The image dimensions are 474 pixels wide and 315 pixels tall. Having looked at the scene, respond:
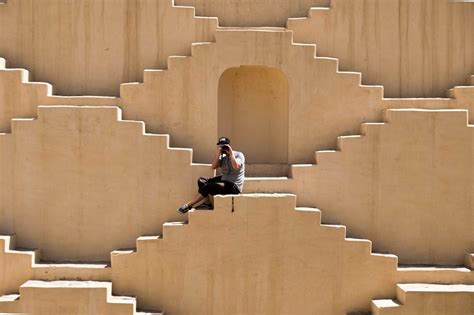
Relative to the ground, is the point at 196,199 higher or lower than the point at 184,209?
higher

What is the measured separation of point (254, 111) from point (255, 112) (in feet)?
0.08

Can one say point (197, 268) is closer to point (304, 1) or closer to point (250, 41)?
point (250, 41)

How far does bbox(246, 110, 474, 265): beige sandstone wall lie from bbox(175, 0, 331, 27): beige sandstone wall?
257 centimetres

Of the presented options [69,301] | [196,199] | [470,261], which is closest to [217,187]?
[196,199]

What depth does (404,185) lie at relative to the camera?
9.81m

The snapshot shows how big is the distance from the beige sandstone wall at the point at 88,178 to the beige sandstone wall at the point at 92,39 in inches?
48.2

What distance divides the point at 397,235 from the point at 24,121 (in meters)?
6.19

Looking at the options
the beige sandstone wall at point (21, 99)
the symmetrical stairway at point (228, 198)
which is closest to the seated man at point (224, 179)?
the symmetrical stairway at point (228, 198)

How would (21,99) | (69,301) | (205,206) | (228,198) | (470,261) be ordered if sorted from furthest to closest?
(21,99)
(470,261)
(205,206)
(228,198)
(69,301)

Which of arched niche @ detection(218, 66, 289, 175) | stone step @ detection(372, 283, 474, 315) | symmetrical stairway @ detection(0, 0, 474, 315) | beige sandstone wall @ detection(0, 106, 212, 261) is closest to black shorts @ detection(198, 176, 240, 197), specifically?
symmetrical stairway @ detection(0, 0, 474, 315)

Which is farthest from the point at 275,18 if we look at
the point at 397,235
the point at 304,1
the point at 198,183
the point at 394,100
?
the point at 397,235

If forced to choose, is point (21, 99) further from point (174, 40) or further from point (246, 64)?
point (246, 64)

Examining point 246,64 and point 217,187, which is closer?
point 217,187

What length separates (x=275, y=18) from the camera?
11.0 metres
